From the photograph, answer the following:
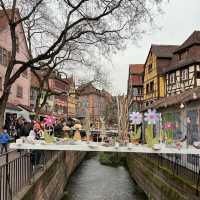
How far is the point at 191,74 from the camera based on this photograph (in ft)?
112

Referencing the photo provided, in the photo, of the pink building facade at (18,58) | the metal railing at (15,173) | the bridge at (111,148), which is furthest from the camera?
the pink building facade at (18,58)

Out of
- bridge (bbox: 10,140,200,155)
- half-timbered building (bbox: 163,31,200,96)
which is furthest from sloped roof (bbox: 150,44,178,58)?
bridge (bbox: 10,140,200,155)

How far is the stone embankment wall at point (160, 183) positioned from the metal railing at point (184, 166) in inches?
7.7

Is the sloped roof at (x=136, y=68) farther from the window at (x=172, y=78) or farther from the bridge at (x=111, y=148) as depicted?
the bridge at (x=111, y=148)

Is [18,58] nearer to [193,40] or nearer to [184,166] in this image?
[193,40]

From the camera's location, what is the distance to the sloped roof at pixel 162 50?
150 feet

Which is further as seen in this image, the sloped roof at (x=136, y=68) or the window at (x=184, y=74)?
the sloped roof at (x=136, y=68)

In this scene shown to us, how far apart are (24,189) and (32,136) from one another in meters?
2.36

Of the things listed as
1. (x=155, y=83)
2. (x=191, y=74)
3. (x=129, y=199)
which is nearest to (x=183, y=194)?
(x=129, y=199)

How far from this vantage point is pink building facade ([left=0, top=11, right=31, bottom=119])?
36.4m

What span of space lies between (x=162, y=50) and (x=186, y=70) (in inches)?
498

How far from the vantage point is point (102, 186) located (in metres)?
26.3

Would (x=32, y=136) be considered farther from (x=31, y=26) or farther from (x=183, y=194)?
(x=31, y=26)

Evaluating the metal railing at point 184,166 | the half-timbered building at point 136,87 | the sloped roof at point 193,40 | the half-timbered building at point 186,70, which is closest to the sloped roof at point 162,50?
the half-timbered building at point 186,70
